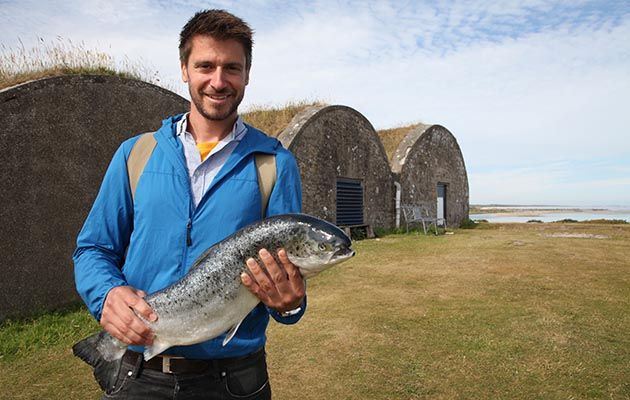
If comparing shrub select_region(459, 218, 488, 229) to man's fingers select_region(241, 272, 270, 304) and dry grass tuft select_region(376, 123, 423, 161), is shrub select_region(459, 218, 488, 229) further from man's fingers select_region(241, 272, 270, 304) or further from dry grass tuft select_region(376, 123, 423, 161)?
man's fingers select_region(241, 272, 270, 304)

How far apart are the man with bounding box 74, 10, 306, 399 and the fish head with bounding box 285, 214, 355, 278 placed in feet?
0.70

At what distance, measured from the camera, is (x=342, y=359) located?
6.09 metres

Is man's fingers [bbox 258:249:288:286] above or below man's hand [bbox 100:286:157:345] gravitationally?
above

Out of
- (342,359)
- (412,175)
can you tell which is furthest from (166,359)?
(412,175)

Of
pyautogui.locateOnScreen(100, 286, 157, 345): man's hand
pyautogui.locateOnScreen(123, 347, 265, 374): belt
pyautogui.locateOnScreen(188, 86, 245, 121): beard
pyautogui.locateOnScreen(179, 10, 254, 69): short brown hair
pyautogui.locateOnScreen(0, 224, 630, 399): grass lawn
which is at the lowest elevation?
pyautogui.locateOnScreen(0, 224, 630, 399): grass lawn

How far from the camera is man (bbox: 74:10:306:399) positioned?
2221 mm

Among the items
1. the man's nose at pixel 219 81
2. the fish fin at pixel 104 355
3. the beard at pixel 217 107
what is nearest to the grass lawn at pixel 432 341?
the fish fin at pixel 104 355

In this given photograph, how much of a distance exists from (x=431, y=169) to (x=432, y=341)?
1973 centimetres

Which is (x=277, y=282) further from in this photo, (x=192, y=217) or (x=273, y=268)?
(x=192, y=217)

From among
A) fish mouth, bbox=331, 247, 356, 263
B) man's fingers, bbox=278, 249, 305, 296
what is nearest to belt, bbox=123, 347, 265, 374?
man's fingers, bbox=278, 249, 305, 296

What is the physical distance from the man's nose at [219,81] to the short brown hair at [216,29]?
0.17 metres

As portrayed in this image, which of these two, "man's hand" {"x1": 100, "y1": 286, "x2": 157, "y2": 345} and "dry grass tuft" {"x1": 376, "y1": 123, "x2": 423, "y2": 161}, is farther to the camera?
"dry grass tuft" {"x1": 376, "y1": 123, "x2": 423, "y2": 161}

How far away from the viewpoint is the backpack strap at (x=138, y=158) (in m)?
2.29

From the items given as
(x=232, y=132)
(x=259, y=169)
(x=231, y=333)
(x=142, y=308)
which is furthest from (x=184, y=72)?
(x=231, y=333)
